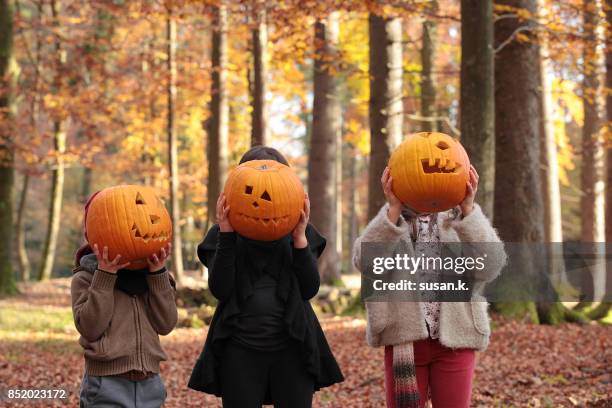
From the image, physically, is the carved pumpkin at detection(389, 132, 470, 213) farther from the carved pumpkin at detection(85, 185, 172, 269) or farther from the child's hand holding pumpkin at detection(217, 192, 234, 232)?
the carved pumpkin at detection(85, 185, 172, 269)

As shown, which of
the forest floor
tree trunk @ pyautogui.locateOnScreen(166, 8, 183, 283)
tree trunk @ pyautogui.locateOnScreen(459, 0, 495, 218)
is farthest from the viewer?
tree trunk @ pyautogui.locateOnScreen(166, 8, 183, 283)

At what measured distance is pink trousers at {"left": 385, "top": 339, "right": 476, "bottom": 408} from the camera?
4.65 metres

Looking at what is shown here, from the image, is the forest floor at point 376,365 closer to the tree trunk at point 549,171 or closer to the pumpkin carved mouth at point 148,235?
the pumpkin carved mouth at point 148,235

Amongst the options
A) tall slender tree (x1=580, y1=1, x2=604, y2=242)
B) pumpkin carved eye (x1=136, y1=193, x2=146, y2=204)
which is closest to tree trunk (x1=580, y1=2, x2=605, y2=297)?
tall slender tree (x1=580, y1=1, x2=604, y2=242)

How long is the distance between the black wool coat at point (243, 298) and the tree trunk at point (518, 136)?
28.5 ft

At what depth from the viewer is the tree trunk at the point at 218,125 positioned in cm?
2008

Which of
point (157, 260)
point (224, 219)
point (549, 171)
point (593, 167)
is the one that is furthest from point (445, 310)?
point (593, 167)

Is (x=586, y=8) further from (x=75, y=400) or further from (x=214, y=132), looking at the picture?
(x=214, y=132)

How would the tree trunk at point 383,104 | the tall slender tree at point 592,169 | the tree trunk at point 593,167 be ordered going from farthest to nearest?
1. the tall slender tree at point 592,169
2. the tree trunk at point 593,167
3. the tree trunk at point 383,104

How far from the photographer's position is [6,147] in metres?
20.1

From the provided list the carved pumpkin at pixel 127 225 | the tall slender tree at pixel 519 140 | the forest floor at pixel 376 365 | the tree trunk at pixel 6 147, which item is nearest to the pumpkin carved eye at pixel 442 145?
the carved pumpkin at pixel 127 225

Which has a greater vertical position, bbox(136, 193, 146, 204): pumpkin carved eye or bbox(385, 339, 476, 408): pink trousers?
bbox(136, 193, 146, 204): pumpkin carved eye

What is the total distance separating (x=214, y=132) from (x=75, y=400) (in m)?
12.7

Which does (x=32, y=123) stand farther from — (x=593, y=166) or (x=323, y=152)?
(x=593, y=166)
